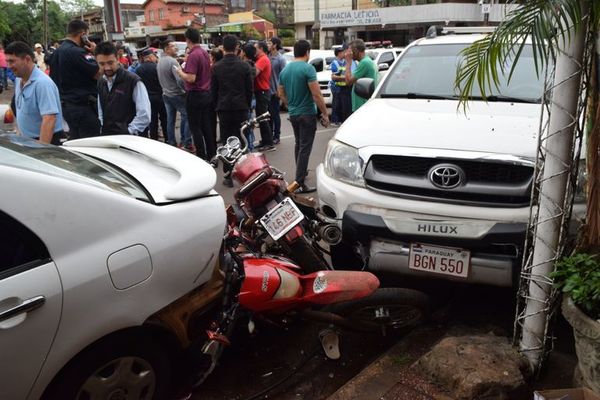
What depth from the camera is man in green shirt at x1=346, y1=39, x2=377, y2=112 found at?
297 inches

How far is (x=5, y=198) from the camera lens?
6.05 ft

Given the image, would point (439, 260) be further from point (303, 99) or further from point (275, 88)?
point (275, 88)

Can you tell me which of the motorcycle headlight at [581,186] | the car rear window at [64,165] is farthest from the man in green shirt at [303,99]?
the car rear window at [64,165]

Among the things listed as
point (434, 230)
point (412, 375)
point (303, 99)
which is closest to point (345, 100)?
point (303, 99)

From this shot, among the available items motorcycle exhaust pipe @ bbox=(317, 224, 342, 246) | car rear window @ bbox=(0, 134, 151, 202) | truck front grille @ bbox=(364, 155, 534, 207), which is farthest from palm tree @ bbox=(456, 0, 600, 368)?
car rear window @ bbox=(0, 134, 151, 202)

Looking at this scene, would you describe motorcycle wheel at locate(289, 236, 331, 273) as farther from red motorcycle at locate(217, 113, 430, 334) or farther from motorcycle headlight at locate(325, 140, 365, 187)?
motorcycle headlight at locate(325, 140, 365, 187)

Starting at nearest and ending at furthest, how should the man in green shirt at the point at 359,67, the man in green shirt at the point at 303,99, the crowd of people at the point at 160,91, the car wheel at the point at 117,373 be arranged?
the car wheel at the point at 117,373 < the crowd of people at the point at 160,91 < the man in green shirt at the point at 303,99 < the man in green shirt at the point at 359,67

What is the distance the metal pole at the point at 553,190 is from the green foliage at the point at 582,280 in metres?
0.07

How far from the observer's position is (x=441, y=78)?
423 cm

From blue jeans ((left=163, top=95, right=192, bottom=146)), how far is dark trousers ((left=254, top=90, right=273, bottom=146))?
4.20 feet

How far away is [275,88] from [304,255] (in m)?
6.84

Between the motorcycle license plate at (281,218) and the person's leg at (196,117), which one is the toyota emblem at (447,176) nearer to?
the motorcycle license plate at (281,218)

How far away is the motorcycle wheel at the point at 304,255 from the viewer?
10.6ft

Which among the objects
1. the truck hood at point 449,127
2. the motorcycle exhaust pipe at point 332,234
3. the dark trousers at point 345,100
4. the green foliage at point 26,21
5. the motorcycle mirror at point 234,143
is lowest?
the motorcycle exhaust pipe at point 332,234
